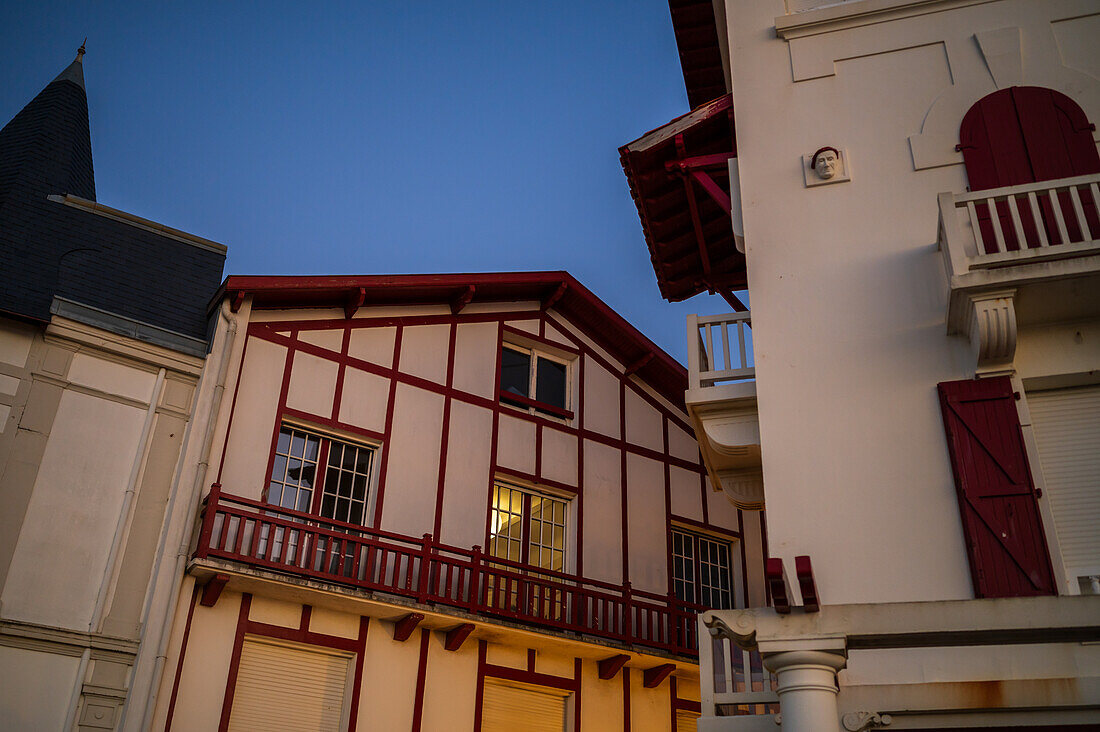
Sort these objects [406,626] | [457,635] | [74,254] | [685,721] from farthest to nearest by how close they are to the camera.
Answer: [685,721]
[457,635]
[406,626]
[74,254]

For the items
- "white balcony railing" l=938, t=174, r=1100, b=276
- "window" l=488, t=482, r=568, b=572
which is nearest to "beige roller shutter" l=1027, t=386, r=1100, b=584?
"white balcony railing" l=938, t=174, r=1100, b=276

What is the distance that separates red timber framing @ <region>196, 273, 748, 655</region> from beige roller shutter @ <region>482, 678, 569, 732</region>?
1.15m

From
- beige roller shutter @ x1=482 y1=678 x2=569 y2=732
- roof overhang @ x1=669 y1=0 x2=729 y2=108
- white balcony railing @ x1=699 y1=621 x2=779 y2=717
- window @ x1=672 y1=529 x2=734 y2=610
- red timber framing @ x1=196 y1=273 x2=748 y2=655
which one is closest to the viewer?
white balcony railing @ x1=699 y1=621 x2=779 y2=717

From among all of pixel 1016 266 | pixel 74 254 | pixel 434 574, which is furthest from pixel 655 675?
pixel 74 254

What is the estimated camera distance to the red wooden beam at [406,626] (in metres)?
13.2

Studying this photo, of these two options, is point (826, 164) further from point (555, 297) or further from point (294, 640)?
point (294, 640)

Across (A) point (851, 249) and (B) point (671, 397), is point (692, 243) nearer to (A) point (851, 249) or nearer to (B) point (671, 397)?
(A) point (851, 249)

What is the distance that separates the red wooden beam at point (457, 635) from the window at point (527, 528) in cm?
185

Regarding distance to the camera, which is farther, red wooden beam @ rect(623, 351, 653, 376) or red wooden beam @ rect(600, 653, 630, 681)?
red wooden beam @ rect(623, 351, 653, 376)

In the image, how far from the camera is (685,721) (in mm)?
15742

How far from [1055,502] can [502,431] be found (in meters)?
9.74

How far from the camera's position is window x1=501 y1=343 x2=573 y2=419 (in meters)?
17.1

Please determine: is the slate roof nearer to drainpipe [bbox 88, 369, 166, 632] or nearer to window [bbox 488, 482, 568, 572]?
drainpipe [bbox 88, 369, 166, 632]

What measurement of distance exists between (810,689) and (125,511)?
9.13 m
